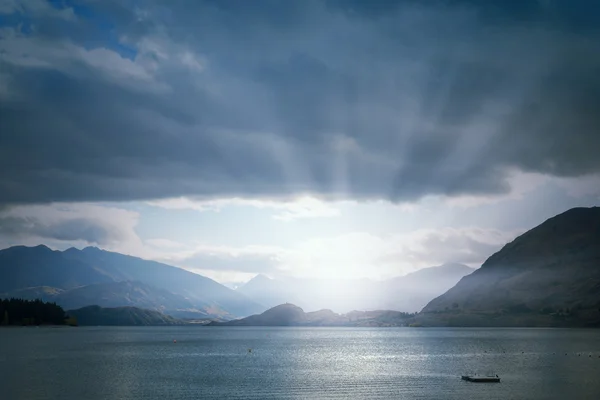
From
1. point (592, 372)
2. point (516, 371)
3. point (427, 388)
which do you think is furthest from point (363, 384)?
point (592, 372)

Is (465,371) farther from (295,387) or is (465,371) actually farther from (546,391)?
(295,387)

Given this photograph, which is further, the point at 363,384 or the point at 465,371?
the point at 465,371

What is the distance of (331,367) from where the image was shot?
194 m

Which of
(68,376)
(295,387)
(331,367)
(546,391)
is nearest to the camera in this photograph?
(546,391)

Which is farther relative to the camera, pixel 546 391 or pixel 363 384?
pixel 363 384

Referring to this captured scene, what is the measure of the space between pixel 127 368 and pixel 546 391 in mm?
124242

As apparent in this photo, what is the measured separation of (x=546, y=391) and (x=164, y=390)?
279 ft

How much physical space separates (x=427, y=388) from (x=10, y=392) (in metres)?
92.3

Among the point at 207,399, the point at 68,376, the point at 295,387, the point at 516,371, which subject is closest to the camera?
the point at 207,399

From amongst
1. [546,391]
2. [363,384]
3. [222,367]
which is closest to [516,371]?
[546,391]

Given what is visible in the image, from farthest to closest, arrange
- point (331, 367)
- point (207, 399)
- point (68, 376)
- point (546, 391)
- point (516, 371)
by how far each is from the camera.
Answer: point (331, 367), point (516, 371), point (68, 376), point (546, 391), point (207, 399)

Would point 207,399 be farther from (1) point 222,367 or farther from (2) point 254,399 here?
(1) point 222,367

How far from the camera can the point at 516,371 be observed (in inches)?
7003

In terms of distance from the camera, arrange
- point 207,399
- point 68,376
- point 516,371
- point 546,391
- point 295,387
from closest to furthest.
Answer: point 207,399 < point 546,391 < point 295,387 < point 68,376 < point 516,371
